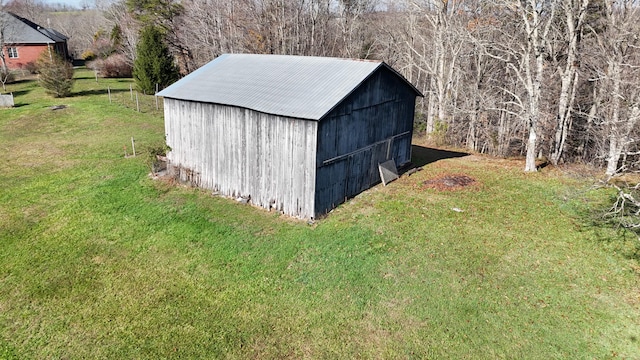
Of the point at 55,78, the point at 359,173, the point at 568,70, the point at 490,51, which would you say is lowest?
the point at 359,173

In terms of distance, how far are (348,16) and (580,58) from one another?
22.0 meters

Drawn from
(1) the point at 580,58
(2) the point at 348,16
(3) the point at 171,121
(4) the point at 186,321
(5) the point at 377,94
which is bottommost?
(4) the point at 186,321

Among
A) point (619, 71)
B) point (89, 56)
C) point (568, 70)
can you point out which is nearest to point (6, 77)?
point (89, 56)

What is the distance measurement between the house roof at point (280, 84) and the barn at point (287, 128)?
0.04 m

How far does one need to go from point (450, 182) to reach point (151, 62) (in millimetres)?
28431

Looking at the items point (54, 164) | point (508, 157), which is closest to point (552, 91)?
point (508, 157)

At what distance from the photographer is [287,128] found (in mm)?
13328

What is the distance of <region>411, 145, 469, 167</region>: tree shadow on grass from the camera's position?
20587 mm

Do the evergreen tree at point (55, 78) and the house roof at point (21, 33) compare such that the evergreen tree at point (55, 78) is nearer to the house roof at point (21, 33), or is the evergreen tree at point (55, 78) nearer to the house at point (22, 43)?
the house at point (22, 43)

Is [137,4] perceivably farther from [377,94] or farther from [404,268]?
[404,268]

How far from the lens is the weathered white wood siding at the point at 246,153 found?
43.6ft

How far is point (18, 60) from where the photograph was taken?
148ft

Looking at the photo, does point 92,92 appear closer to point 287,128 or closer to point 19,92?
point 19,92

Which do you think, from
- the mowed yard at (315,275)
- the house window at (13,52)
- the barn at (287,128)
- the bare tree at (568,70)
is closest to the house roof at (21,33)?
the house window at (13,52)
